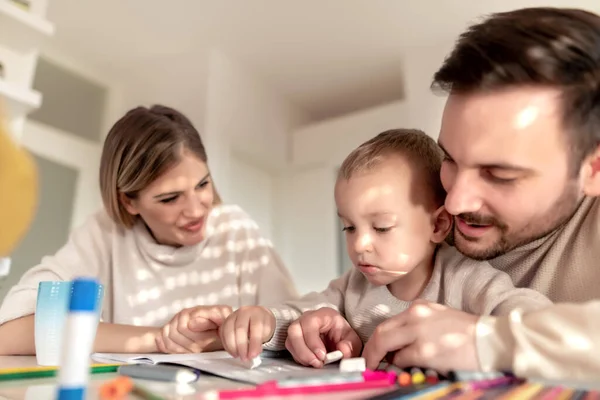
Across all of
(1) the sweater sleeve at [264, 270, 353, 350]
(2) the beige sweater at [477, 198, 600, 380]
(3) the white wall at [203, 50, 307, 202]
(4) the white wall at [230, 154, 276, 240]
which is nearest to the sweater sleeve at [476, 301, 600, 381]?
(2) the beige sweater at [477, 198, 600, 380]

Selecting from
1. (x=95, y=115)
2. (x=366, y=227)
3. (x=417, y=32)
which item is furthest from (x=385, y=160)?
(x=95, y=115)

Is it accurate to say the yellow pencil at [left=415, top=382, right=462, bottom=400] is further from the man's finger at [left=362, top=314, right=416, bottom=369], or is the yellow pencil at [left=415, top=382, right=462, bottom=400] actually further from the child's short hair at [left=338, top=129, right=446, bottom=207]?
the child's short hair at [left=338, top=129, right=446, bottom=207]

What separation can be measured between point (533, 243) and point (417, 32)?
196cm

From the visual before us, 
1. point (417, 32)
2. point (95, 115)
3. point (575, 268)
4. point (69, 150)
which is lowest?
point (575, 268)

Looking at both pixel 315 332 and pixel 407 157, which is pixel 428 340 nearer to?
pixel 315 332

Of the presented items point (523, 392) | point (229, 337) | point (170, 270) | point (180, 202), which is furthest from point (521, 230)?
point (170, 270)

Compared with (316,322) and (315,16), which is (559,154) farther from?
(315,16)

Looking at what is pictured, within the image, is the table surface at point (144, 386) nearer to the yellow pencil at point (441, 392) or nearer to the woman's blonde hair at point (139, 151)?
the yellow pencil at point (441, 392)

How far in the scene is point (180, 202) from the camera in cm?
117

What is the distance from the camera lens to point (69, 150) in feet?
7.80

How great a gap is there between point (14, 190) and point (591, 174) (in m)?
0.68

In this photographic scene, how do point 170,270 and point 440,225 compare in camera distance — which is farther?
point 170,270

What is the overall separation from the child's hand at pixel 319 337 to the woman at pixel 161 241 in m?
0.43

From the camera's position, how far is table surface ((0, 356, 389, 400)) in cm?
42
